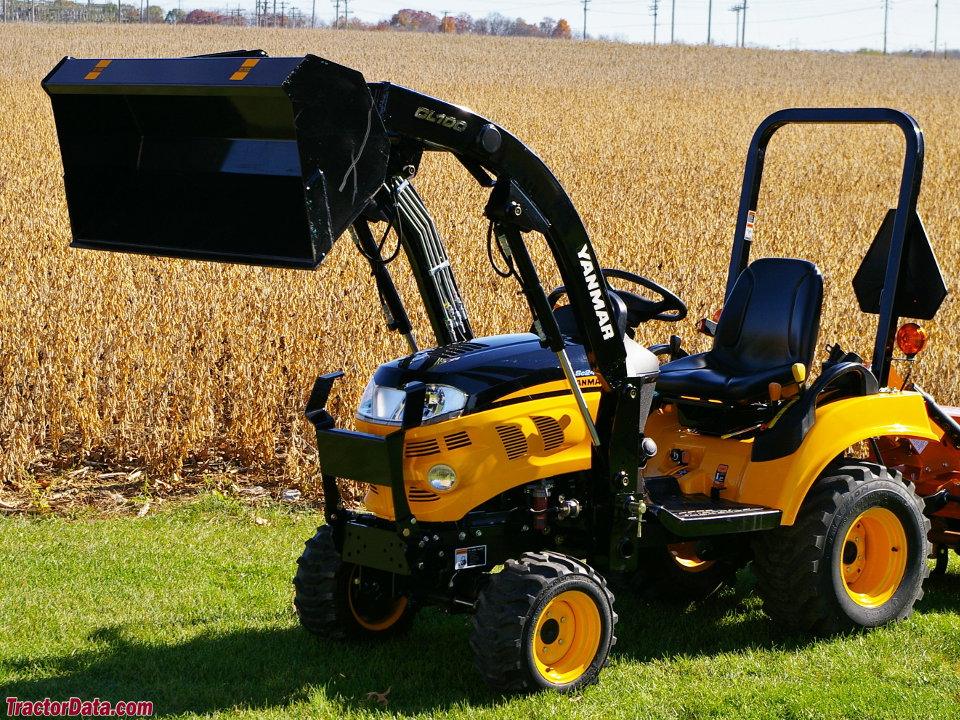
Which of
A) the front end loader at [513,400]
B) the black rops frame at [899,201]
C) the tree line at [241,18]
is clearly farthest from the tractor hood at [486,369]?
the tree line at [241,18]

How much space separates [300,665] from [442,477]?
1089mm

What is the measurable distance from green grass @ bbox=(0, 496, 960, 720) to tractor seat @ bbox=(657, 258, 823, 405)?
44.9 inches

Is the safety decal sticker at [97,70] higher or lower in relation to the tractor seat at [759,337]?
higher

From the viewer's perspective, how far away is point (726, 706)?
4.41 metres

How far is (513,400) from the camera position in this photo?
4422 mm

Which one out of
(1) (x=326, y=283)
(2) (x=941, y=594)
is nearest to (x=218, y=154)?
(2) (x=941, y=594)

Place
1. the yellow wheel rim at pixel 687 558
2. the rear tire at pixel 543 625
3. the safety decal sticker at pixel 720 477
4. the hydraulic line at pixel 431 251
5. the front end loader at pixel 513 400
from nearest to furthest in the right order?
the front end loader at pixel 513 400 → the rear tire at pixel 543 625 → the hydraulic line at pixel 431 251 → the safety decal sticker at pixel 720 477 → the yellow wheel rim at pixel 687 558

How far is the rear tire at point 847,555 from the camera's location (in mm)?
4918

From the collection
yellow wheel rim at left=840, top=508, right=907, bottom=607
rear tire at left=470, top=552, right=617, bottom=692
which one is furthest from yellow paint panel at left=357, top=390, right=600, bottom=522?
yellow wheel rim at left=840, top=508, right=907, bottom=607

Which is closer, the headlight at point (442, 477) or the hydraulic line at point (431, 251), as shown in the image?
the headlight at point (442, 477)

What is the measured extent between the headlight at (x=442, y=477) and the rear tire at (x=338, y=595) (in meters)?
0.63

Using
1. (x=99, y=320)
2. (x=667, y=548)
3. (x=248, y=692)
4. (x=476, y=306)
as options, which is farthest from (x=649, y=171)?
(x=248, y=692)

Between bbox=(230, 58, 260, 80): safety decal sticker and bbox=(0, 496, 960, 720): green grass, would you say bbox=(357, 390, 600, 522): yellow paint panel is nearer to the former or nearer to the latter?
bbox=(0, 496, 960, 720): green grass

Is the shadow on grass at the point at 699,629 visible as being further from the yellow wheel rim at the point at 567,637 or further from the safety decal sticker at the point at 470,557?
the safety decal sticker at the point at 470,557
